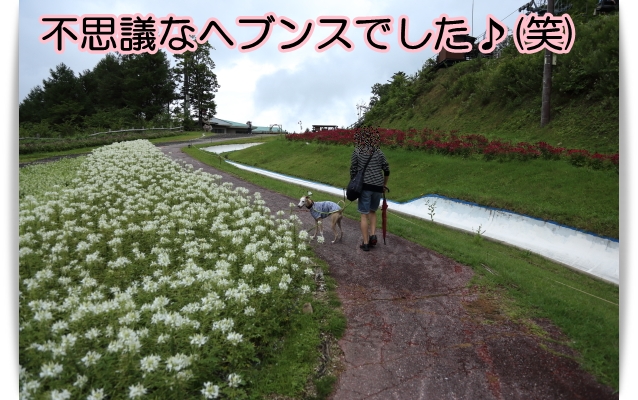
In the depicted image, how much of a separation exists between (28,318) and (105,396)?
4.96 feet

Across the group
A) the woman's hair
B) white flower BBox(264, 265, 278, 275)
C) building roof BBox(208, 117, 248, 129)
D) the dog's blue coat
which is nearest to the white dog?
the dog's blue coat

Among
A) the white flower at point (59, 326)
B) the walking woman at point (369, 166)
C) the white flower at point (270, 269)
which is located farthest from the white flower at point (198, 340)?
the walking woman at point (369, 166)

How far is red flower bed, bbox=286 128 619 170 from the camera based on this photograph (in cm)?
1044

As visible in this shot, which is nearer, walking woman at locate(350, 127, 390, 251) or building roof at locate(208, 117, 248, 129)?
walking woman at locate(350, 127, 390, 251)

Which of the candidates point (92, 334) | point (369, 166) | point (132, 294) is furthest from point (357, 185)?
point (92, 334)

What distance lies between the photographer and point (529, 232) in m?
9.55

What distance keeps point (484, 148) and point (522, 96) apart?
8.30m

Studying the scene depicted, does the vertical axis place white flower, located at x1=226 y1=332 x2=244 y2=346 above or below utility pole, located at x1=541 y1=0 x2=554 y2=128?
below

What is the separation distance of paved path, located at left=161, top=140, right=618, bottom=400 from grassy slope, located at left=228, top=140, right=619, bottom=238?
2.76 metres

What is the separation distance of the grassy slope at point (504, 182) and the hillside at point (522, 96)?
1250mm

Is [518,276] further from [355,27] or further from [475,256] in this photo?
[355,27]

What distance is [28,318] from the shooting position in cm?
402

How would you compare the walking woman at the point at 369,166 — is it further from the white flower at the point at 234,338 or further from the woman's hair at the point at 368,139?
the white flower at the point at 234,338

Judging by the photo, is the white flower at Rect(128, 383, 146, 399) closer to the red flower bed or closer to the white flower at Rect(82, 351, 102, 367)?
the white flower at Rect(82, 351, 102, 367)
